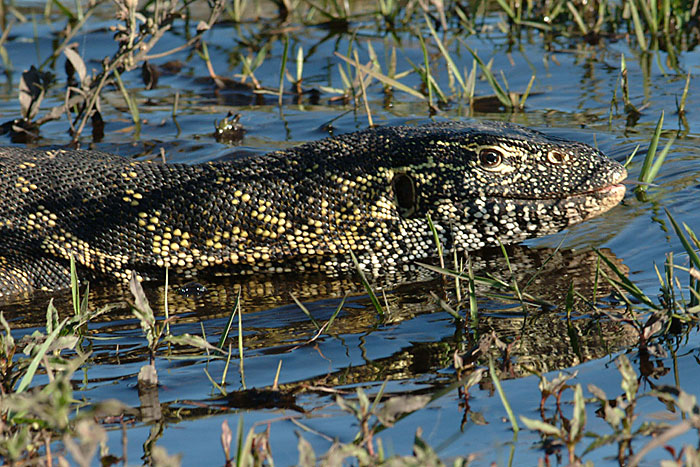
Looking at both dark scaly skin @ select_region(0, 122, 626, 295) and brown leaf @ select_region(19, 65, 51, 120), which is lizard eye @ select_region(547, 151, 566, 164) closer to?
dark scaly skin @ select_region(0, 122, 626, 295)

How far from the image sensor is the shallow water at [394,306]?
3.43 m

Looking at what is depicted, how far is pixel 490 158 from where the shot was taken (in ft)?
17.5

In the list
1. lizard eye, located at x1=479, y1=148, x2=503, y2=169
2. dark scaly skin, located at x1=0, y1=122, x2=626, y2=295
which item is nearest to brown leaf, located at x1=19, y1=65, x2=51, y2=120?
dark scaly skin, located at x1=0, y1=122, x2=626, y2=295

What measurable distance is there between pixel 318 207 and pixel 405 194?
51 centimetres

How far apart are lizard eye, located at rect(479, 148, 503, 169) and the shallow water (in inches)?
24.4

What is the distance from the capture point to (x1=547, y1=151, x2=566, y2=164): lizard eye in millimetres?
5348

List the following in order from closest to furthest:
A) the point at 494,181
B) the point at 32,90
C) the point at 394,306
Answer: the point at 394,306
the point at 494,181
the point at 32,90

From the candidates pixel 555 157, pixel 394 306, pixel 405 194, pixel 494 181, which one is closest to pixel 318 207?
pixel 405 194

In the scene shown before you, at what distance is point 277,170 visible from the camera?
5.45 meters

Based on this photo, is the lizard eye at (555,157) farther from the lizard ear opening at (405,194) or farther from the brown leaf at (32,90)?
the brown leaf at (32,90)

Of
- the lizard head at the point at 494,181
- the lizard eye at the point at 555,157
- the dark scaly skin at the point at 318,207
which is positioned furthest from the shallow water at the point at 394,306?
the lizard eye at the point at 555,157

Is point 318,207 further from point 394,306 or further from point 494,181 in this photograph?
point 494,181

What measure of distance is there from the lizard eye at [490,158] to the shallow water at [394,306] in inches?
24.4

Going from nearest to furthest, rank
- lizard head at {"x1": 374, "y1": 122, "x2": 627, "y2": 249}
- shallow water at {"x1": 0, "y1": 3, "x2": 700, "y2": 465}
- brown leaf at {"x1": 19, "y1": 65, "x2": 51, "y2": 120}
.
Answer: shallow water at {"x1": 0, "y1": 3, "x2": 700, "y2": 465}
lizard head at {"x1": 374, "y1": 122, "x2": 627, "y2": 249}
brown leaf at {"x1": 19, "y1": 65, "x2": 51, "y2": 120}
